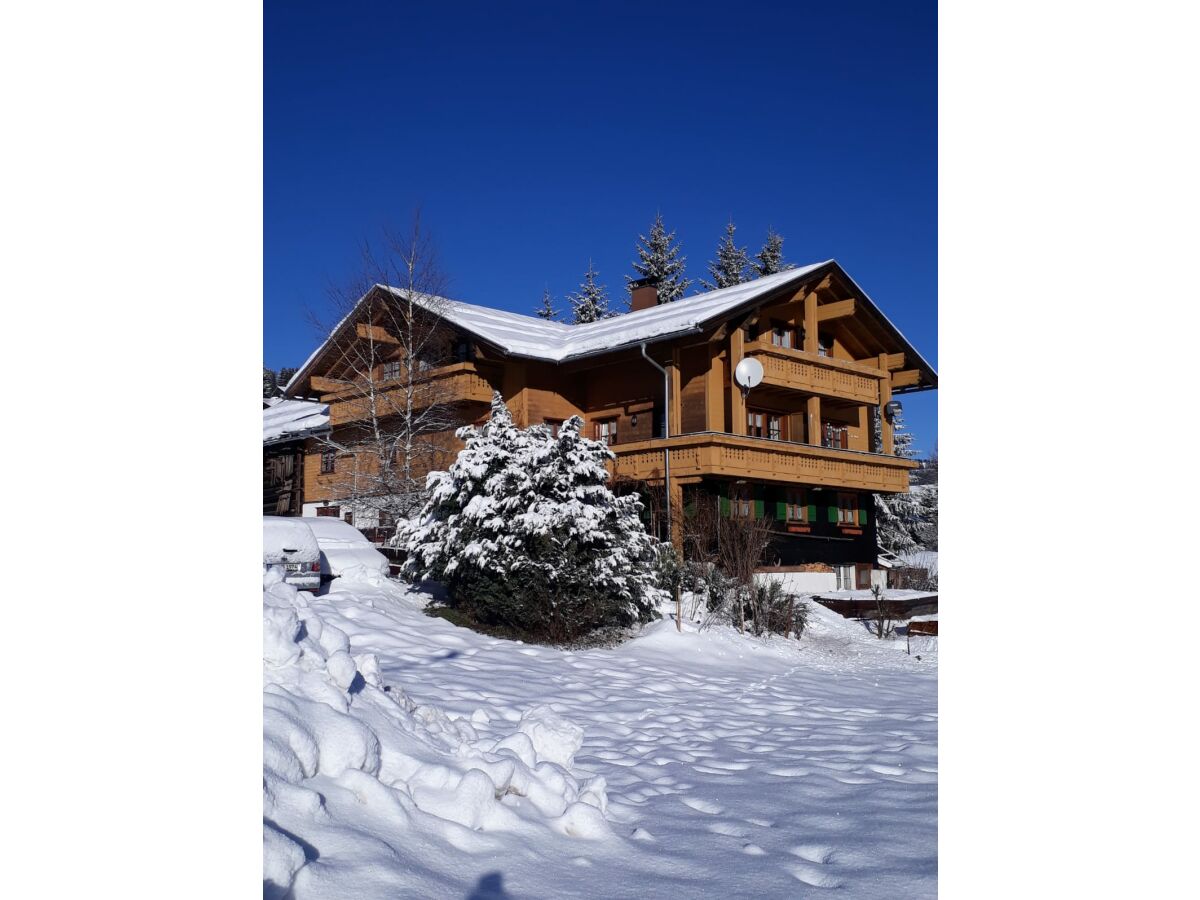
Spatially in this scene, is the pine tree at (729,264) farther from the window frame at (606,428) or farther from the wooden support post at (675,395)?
the wooden support post at (675,395)

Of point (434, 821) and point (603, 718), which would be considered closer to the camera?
point (434, 821)

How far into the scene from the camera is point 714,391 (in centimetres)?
1427

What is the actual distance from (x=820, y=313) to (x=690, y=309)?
8.47 feet

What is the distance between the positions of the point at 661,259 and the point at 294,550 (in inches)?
826

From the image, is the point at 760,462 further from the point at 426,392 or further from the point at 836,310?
the point at 426,392

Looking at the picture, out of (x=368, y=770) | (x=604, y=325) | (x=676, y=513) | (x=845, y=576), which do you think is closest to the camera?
(x=368, y=770)

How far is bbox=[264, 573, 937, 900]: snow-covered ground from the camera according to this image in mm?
2219

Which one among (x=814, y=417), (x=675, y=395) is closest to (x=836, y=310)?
(x=814, y=417)

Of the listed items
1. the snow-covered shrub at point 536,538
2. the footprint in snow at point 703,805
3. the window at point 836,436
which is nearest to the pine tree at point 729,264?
the window at point 836,436

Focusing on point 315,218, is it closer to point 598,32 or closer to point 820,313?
point 598,32

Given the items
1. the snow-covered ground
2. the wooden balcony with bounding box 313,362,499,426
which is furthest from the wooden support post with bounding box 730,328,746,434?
the snow-covered ground

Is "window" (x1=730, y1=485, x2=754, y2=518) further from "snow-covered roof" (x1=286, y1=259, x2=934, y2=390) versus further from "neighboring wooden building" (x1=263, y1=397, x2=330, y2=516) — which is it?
"neighboring wooden building" (x1=263, y1=397, x2=330, y2=516)
